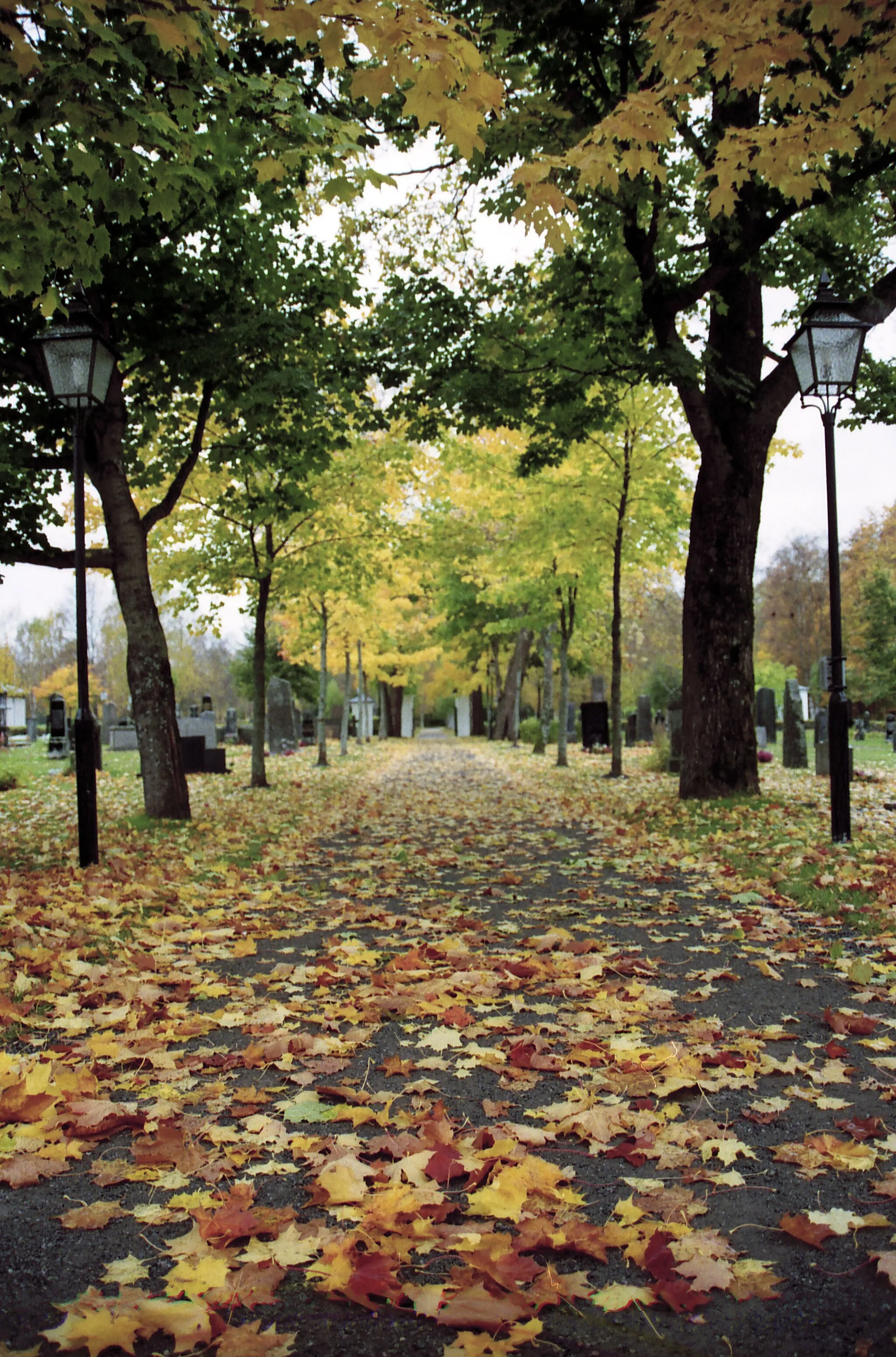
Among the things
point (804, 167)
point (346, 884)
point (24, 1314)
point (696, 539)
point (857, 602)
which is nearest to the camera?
point (24, 1314)

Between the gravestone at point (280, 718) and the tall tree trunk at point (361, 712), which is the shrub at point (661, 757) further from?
the tall tree trunk at point (361, 712)

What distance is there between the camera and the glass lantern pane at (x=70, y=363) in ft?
26.4

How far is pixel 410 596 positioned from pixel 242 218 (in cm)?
2404

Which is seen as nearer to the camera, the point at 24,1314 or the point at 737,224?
the point at 24,1314

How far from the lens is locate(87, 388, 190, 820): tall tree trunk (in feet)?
33.4

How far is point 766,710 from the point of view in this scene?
89.2 ft

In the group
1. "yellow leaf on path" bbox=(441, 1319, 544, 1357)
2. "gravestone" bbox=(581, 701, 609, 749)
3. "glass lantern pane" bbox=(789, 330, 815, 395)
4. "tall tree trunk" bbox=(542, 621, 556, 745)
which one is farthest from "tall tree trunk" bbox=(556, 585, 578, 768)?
"yellow leaf on path" bbox=(441, 1319, 544, 1357)

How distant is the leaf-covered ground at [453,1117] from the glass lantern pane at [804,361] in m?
4.14

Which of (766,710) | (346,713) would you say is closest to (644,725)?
(766,710)

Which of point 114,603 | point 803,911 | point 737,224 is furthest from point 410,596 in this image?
point 114,603

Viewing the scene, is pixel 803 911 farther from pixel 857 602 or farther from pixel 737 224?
pixel 857 602

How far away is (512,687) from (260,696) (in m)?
18.1

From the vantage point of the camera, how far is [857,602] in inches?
1745

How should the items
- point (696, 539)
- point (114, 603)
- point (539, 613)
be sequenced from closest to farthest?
point (696, 539) < point (539, 613) < point (114, 603)
